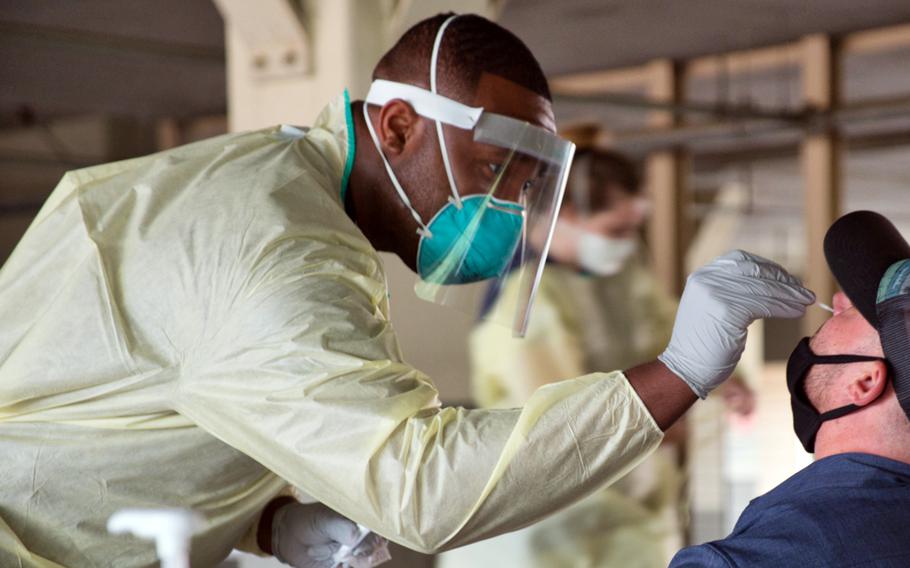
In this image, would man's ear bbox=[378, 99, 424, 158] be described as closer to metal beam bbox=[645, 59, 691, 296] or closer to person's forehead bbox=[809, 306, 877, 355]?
person's forehead bbox=[809, 306, 877, 355]

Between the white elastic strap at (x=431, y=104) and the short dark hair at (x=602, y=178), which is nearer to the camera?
the white elastic strap at (x=431, y=104)

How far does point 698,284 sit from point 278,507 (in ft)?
3.34

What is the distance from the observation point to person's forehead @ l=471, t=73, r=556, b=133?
1.82 metres

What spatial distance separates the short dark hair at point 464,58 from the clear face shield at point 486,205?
0.06ft

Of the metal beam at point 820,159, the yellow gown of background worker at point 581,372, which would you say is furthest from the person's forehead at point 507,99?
the metal beam at point 820,159

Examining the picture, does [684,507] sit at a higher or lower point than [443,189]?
lower

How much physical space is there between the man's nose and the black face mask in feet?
0.23

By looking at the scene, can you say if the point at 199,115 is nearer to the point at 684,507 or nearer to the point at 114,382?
the point at 684,507

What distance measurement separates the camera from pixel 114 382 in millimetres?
1636

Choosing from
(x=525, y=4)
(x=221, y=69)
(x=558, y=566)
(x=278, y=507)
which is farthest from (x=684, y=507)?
(x=221, y=69)

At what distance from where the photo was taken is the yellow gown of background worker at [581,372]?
310cm

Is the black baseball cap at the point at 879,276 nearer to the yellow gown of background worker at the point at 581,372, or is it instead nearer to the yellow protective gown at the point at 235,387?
the yellow protective gown at the point at 235,387

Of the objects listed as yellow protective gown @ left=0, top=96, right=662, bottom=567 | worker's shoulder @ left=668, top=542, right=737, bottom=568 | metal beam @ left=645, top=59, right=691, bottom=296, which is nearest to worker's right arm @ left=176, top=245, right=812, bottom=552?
yellow protective gown @ left=0, top=96, right=662, bottom=567

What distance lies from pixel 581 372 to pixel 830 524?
5.64 ft
